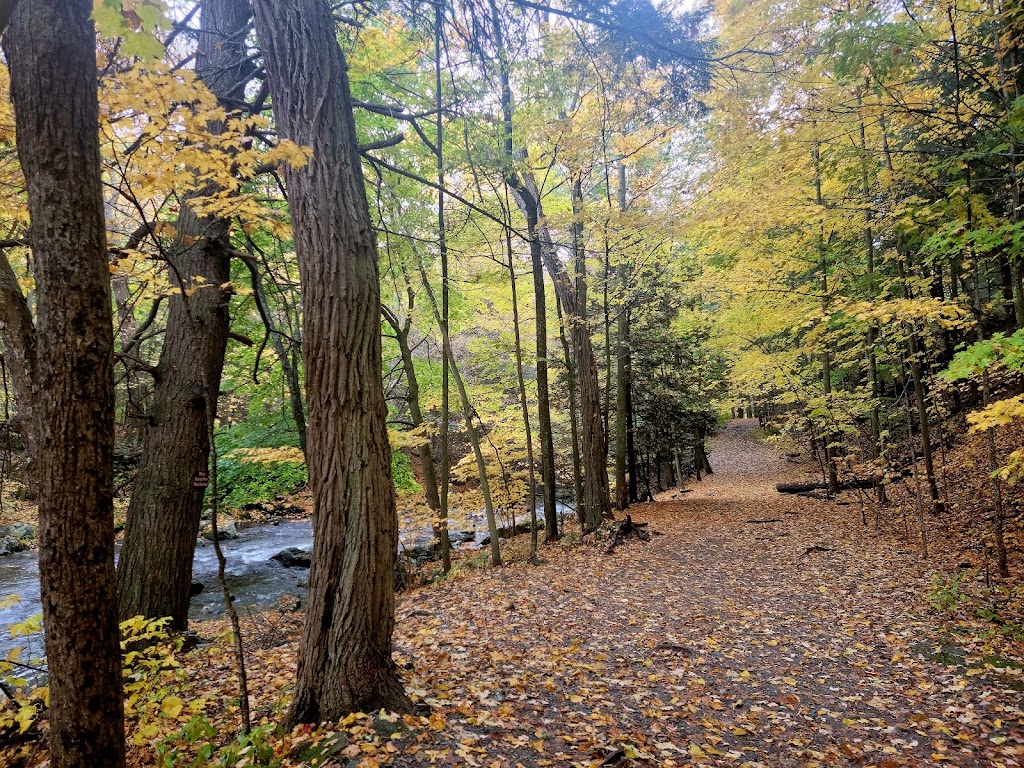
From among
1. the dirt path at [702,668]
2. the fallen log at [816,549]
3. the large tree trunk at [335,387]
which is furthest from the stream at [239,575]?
the fallen log at [816,549]

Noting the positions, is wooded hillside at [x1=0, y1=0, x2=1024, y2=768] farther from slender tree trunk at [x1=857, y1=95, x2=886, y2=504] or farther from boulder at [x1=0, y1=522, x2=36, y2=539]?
boulder at [x1=0, y1=522, x2=36, y2=539]

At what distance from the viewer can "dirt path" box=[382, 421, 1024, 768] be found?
341cm

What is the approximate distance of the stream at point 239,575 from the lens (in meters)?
8.52

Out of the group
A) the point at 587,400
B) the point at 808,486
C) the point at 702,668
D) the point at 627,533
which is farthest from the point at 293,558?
the point at 808,486

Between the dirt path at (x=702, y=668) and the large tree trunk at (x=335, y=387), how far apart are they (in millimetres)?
732

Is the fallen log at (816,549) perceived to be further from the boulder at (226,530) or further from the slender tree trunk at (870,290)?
the boulder at (226,530)

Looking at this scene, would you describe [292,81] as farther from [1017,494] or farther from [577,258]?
[1017,494]

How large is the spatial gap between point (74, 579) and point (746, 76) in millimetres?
6520

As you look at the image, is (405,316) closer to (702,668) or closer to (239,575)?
(239,575)

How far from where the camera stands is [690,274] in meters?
14.5

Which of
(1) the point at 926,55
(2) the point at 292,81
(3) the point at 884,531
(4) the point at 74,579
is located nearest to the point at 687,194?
(1) the point at 926,55

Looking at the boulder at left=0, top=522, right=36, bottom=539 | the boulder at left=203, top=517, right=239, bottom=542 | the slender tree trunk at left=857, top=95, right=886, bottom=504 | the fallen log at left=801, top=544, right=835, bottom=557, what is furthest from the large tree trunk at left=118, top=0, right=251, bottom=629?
the boulder at left=0, top=522, right=36, bottom=539

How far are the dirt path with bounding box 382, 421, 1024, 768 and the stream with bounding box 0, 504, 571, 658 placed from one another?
3.85 meters

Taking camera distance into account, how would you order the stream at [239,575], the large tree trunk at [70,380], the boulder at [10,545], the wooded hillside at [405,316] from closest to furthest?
1. the large tree trunk at [70,380]
2. the wooded hillside at [405,316]
3. the stream at [239,575]
4. the boulder at [10,545]
